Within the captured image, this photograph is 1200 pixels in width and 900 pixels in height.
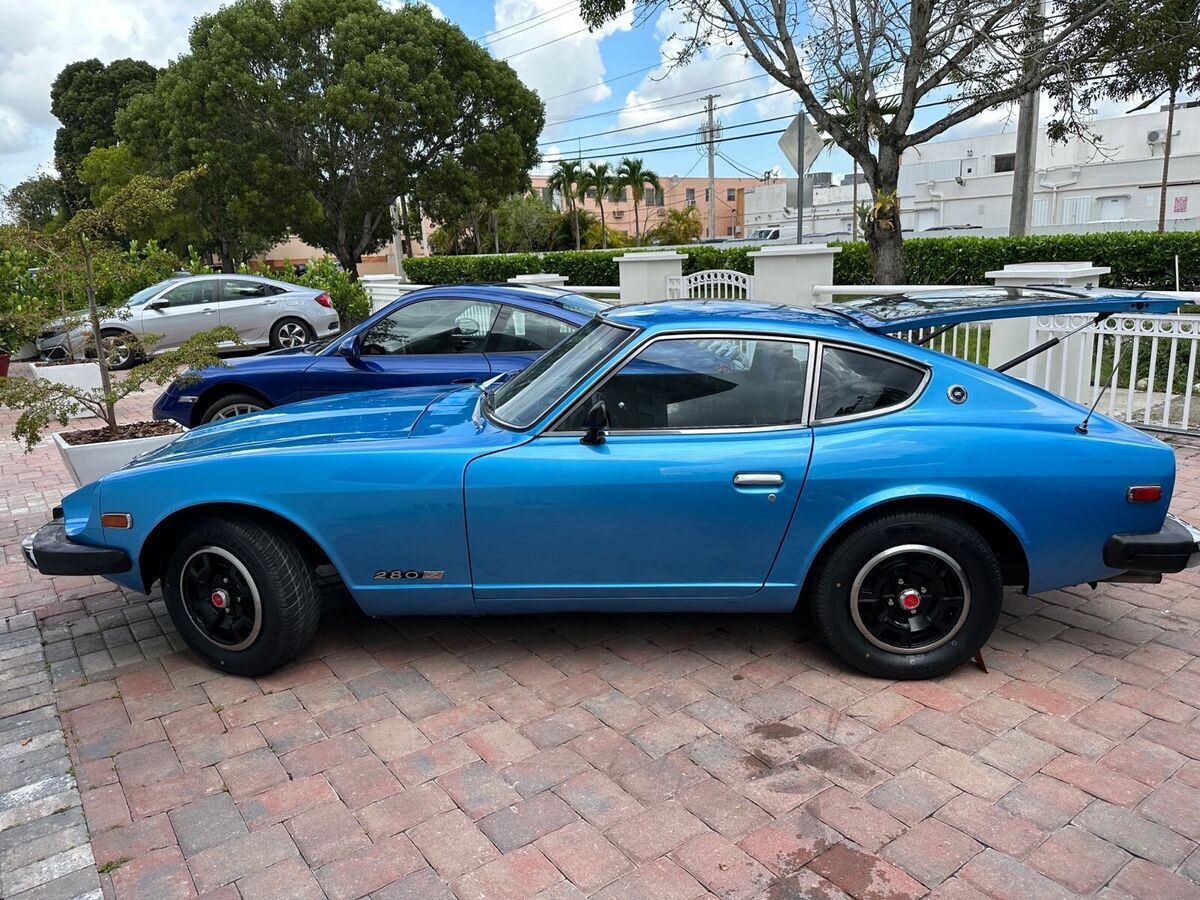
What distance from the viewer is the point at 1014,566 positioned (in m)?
3.68

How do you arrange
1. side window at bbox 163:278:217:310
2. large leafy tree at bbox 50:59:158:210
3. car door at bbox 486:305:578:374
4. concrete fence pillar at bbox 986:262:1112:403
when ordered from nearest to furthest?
car door at bbox 486:305:578:374 < concrete fence pillar at bbox 986:262:1112:403 < side window at bbox 163:278:217:310 < large leafy tree at bbox 50:59:158:210

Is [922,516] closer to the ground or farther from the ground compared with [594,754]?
farther from the ground

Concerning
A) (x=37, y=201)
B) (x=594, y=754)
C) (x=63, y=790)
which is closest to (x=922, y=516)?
(x=594, y=754)

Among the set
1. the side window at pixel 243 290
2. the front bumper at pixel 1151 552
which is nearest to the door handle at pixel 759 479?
the front bumper at pixel 1151 552

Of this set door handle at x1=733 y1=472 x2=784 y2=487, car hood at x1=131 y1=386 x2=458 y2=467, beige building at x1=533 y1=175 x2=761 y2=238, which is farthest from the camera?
beige building at x1=533 y1=175 x2=761 y2=238

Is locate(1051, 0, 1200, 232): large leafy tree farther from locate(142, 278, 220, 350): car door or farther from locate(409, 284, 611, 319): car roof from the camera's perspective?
locate(142, 278, 220, 350): car door

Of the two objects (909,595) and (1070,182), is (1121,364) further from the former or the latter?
(1070,182)

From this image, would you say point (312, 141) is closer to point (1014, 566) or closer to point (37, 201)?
point (1014, 566)

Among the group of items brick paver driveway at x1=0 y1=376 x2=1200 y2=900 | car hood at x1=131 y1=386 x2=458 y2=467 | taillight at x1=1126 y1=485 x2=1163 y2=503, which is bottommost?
brick paver driveway at x1=0 y1=376 x2=1200 y2=900

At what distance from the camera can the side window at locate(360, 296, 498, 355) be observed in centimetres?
661

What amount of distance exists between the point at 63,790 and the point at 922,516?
10.9ft

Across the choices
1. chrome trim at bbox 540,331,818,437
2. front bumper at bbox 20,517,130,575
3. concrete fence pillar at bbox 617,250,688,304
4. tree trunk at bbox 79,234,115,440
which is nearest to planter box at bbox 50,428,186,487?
tree trunk at bbox 79,234,115,440

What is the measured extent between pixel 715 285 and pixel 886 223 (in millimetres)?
2626

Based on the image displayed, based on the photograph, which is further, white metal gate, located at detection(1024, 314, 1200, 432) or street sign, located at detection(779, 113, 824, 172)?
street sign, located at detection(779, 113, 824, 172)
